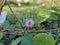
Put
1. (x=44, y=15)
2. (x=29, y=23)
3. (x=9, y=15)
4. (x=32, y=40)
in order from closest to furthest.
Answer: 1. (x=32, y=40)
2. (x=29, y=23)
3. (x=44, y=15)
4. (x=9, y=15)

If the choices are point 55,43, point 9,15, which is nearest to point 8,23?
point 9,15

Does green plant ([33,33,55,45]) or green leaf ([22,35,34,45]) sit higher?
green leaf ([22,35,34,45])

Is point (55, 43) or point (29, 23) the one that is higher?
point (29, 23)

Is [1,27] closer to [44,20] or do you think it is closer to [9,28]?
[9,28]

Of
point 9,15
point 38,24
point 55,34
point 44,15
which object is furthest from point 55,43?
point 9,15

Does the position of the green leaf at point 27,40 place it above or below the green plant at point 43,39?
above

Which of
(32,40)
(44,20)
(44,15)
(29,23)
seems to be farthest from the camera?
(44,15)

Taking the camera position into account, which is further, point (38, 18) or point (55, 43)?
point (38, 18)
